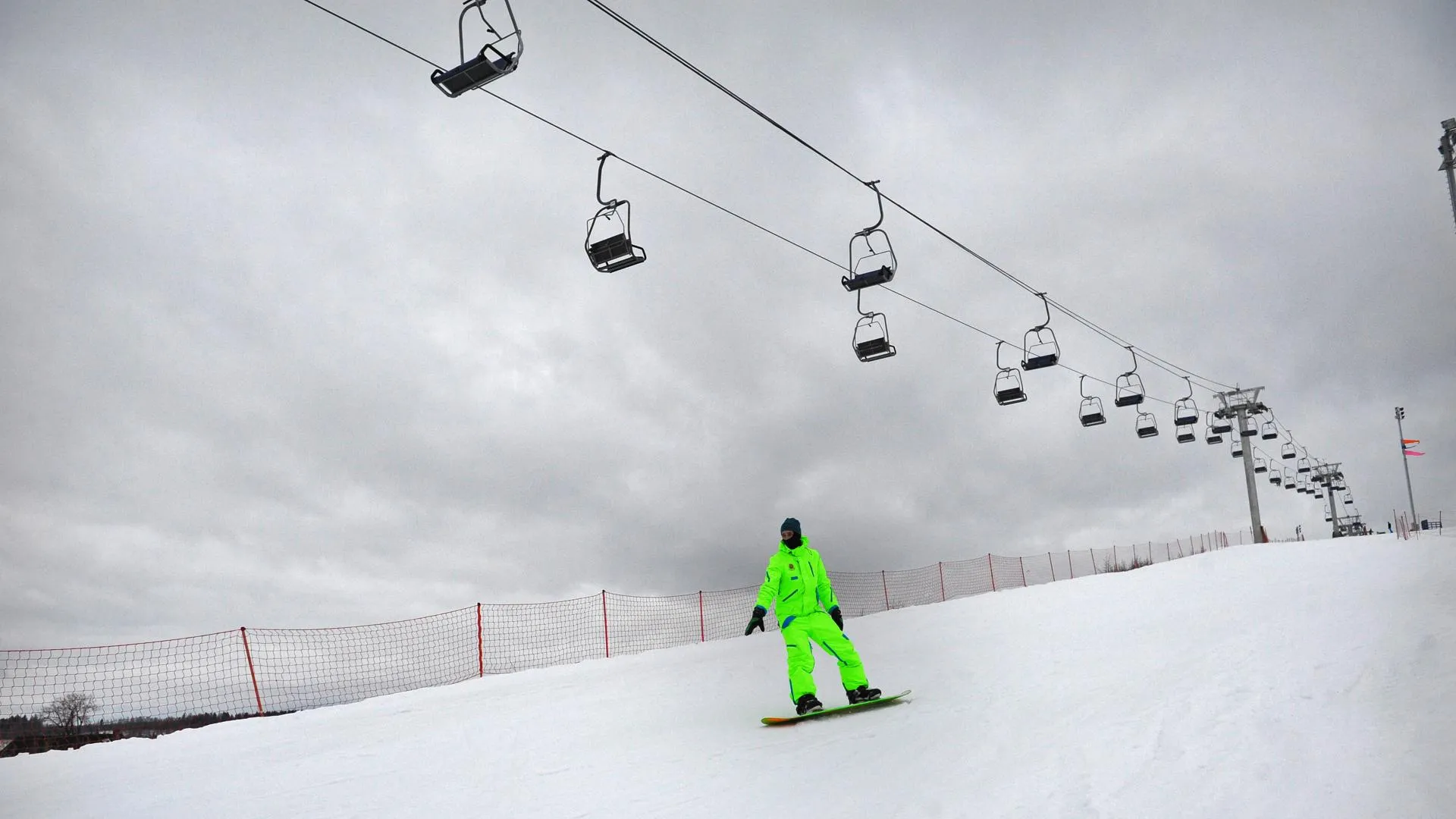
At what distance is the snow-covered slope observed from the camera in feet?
14.0

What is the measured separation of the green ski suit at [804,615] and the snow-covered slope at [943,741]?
48 cm

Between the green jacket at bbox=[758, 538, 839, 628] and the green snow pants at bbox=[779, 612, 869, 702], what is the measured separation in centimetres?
7

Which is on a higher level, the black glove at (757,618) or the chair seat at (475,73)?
the chair seat at (475,73)

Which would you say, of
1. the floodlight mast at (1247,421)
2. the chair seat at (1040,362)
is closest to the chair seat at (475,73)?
the chair seat at (1040,362)

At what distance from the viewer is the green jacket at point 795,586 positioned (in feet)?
25.0

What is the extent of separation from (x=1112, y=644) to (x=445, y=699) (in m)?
8.24

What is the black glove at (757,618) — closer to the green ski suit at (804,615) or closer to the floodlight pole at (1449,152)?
the green ski suit at (804,615)

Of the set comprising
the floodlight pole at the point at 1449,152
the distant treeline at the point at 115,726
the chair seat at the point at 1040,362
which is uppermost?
the floodlight pole at the point at 1449,152

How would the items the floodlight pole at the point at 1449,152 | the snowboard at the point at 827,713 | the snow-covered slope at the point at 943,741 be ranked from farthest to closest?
the floodlight pole at the point at 1449,152, the snowboard at the point at 827,713, the snow-covered slope at the point at 943,741

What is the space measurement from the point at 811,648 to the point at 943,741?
198 centimetres

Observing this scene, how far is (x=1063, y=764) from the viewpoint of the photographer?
4734mm

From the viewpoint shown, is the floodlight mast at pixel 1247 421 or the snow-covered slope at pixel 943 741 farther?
the floodlight mast at pixel 1247 421

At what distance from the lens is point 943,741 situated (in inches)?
225

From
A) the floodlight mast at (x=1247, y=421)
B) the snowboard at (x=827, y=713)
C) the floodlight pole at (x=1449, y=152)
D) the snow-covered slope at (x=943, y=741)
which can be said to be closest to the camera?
the snow-covered slope at (x=943, y=741)
